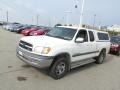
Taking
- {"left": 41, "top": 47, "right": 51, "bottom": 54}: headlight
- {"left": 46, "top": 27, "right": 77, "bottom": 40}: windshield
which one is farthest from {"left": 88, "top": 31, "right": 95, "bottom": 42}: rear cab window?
{"left": 41, "top": 47, "right": 51, "bottom": 54}: headlight

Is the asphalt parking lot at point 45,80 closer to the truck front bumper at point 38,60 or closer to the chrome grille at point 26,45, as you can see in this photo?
the truck front bumper at point 38,60

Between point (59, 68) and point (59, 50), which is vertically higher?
point (59, 50)

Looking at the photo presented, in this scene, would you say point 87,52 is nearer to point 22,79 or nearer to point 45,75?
point 45,75

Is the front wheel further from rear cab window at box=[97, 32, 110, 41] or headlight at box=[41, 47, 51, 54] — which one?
rear cab window at box=[97, 32, 110, 41]

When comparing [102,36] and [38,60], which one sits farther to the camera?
[102,36]

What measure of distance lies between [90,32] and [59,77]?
9.97ft

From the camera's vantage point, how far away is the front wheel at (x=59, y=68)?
542 centimetres

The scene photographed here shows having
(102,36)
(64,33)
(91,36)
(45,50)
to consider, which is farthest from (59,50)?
(102,36)

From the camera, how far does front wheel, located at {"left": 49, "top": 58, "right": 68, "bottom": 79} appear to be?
17.8 ft

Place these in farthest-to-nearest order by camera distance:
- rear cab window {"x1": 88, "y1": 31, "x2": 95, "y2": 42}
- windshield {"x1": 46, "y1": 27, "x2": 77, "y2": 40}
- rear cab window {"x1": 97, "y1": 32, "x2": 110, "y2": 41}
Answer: rear cab window {"x1": 97, "y1": 32, "x2": 110, "y2": 41} < rear cab window {"x1": 88, "y1": 31, "x2": 95, "y2": 42} < windshield {"x1": 46, "y1": 27, "x2": 77, "y2": 40}

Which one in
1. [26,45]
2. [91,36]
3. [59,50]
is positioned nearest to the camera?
[59,50]

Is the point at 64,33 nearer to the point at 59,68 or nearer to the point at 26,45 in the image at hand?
the point at 59,68

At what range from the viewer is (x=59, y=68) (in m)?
5.69

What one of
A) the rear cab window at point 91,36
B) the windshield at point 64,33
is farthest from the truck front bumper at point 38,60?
the rear cab window at point 91,36
